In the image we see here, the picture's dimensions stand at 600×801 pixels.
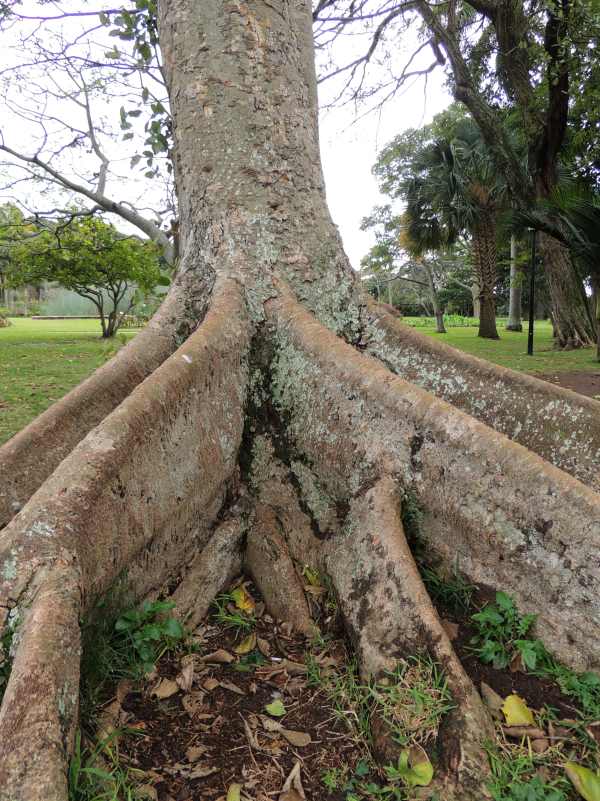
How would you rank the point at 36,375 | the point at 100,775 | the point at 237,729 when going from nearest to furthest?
the point at 100,775
the point at 237,729
the point at 36,375

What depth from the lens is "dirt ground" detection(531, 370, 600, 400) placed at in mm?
8172

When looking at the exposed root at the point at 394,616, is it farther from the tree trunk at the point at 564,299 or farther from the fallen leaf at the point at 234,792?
the tree trunk at the point at 564,299

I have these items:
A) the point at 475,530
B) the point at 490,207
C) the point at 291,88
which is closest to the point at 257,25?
the point at 291,88

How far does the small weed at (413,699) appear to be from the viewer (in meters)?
1.64

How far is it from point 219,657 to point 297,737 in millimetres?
468

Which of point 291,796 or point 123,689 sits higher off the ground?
point 123,689

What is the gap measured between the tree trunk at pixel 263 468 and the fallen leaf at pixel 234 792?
1.63 ft

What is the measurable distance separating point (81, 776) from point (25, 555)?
0.63 metres

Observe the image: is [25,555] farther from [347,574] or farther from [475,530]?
[475,530]

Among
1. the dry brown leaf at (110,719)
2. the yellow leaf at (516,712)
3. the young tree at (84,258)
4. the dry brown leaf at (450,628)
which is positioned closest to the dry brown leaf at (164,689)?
the dry brown leaf at (110,719)

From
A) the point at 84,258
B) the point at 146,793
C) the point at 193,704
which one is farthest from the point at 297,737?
the point at 84,258

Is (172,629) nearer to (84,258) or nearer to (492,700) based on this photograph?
(492,700)

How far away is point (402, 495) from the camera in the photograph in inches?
89.0

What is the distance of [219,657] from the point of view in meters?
2.12
